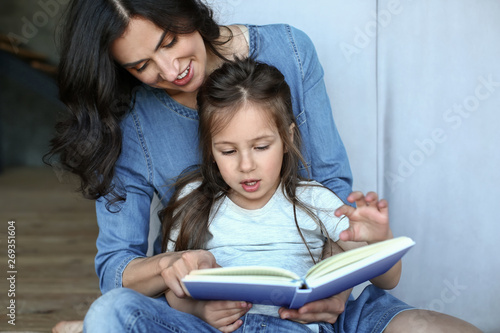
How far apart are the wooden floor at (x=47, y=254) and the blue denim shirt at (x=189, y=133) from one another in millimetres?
A: 301

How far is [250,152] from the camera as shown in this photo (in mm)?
1604

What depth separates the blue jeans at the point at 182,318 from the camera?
4.23 ft

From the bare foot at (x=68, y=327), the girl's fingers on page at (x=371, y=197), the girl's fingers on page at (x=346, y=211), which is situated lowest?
the bare foot at (x=68, y=327)

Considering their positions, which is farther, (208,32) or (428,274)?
(428,274)

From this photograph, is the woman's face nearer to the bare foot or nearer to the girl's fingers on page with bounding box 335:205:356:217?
the girl's fingers on page with bounding box 335:205:356:217

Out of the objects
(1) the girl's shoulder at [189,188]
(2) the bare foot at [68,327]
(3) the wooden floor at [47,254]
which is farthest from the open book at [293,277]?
(2) the bare foot at [68,327]

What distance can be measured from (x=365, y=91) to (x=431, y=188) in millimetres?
448

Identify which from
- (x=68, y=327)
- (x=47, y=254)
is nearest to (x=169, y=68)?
(x=68, y=327)

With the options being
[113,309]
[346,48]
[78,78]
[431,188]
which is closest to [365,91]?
[346,48]

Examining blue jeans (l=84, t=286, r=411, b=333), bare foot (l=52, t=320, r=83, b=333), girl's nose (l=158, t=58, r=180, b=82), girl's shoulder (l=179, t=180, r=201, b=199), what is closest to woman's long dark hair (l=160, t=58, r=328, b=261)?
girl's shoulder (l=179, t=180, r=201, b=199)

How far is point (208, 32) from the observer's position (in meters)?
1.80

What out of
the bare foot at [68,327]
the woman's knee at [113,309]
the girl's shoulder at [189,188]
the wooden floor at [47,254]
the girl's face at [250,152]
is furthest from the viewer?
the wooden floor at [47,254]

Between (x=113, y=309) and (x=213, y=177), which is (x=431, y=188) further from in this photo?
(x=113, y=309)

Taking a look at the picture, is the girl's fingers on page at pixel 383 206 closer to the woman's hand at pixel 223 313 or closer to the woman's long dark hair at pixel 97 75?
the woman's hand at pixel 223 313
